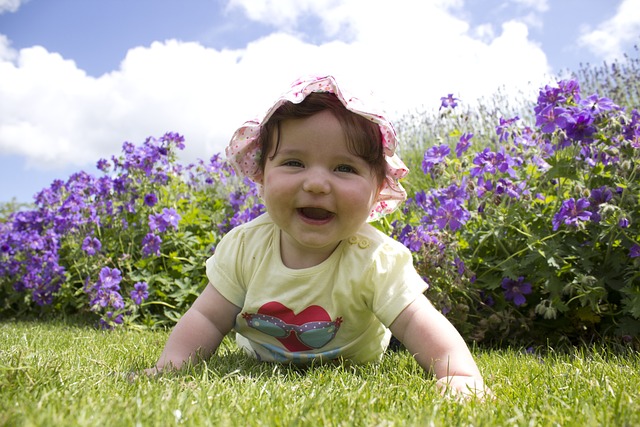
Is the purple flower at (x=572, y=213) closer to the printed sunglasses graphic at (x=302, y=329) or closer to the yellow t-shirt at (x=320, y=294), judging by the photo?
the yellow t-shirt at (x=320, y=294)

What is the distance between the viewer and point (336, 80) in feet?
7.50

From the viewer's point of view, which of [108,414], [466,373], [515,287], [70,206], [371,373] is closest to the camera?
[108,414]

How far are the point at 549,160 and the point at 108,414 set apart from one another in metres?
2.82

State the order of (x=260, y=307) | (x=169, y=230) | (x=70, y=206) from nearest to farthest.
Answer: (x=260, y=307)
(x=169, y=230)
(x=70, y=206)

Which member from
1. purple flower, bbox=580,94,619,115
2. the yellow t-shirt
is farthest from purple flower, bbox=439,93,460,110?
the yellow t-shirt

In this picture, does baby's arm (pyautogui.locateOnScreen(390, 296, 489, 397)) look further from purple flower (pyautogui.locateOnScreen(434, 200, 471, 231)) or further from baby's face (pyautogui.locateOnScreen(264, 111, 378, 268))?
purple flower (pyautogui.locateOnScreen(434, 200, 471, 231))

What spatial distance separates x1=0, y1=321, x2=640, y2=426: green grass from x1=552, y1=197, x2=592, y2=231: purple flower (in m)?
0.79

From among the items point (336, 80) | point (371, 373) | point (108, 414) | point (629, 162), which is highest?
point (336, 80)

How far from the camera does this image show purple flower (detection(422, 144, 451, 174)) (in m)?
3.68

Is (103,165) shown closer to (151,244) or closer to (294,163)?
(151,244)

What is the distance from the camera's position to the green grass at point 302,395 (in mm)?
1449

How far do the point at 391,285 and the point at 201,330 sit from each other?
0.80m

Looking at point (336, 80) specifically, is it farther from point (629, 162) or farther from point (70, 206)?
point (70, 206)

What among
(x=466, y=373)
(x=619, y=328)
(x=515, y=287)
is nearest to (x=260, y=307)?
(x=466, y=373)
